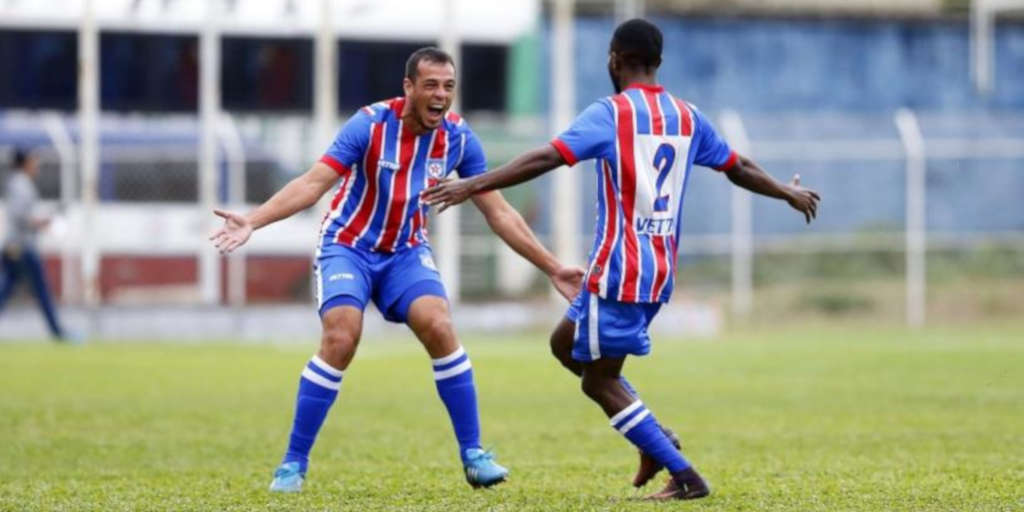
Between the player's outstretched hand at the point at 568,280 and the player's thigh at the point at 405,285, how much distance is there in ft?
1.84

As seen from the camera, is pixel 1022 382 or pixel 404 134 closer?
pixel 404 134

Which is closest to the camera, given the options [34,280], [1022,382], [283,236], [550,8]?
Result: [1022,382]

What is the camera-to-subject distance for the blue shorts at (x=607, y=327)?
28.0ft

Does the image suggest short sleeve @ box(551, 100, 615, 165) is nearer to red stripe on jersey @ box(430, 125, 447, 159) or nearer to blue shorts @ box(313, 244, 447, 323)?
red stripe on jersey @ box(430, 125, 447, 159)

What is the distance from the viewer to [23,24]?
29172 mm

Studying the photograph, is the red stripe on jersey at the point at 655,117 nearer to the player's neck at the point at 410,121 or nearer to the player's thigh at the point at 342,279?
the player's neck at the point at 410,121

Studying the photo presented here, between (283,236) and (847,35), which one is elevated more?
(847,35)

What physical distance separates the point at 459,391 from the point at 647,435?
117cm

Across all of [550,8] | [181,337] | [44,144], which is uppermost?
[550,8]

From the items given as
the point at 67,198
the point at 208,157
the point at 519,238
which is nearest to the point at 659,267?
the point at 519,238

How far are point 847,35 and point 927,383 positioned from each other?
64.0ft

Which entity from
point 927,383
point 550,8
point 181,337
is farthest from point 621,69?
point 550,8

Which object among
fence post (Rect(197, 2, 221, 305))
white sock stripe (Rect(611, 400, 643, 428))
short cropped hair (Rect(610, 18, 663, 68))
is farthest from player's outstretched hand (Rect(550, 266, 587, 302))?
fence post (Rect(197, 2, 221, 305))

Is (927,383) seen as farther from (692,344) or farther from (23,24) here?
(23,24)
